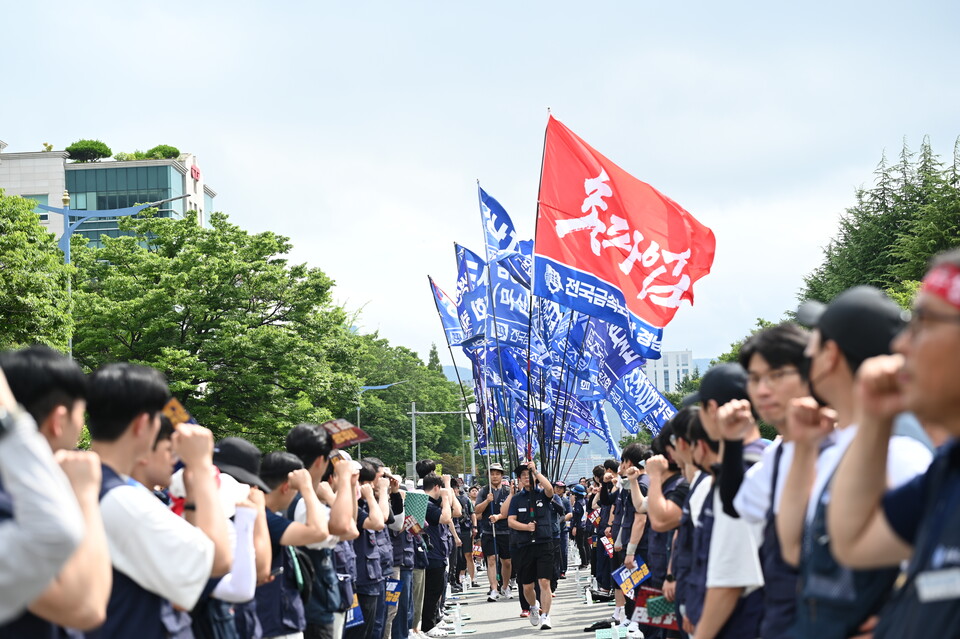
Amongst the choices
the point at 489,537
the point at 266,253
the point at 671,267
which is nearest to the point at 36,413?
the point at 671,267

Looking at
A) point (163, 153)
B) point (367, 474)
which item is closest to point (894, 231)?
point (367, 474)

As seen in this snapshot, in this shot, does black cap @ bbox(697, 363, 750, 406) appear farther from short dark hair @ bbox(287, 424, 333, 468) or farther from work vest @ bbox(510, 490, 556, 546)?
work vest @ bbox(510, 490, 556, 546)

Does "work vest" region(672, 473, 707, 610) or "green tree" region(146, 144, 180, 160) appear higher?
"green tree" region(146, 144, 180, 160)

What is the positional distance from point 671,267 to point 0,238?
1543cm

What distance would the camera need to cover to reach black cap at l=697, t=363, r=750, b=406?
495cm

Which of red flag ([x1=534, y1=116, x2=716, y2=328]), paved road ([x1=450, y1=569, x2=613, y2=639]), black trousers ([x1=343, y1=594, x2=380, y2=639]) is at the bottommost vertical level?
paved road ([x1=450, y1=569, x2=613, y2=639])

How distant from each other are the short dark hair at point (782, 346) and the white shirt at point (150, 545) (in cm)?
211

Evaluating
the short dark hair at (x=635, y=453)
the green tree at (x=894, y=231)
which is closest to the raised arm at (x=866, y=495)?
the short dark hair at (x=635, y=453)

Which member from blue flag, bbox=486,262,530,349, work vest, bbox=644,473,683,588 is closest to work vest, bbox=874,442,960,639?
work vest, bbox=644,473,683,588

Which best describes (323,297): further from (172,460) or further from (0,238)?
(172,460)

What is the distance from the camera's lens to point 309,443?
7.72 metres

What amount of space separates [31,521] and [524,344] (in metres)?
22.0

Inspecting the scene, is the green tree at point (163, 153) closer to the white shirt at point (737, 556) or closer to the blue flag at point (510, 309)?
the blue flag at point (510, 309)

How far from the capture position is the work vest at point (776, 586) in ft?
13.4
